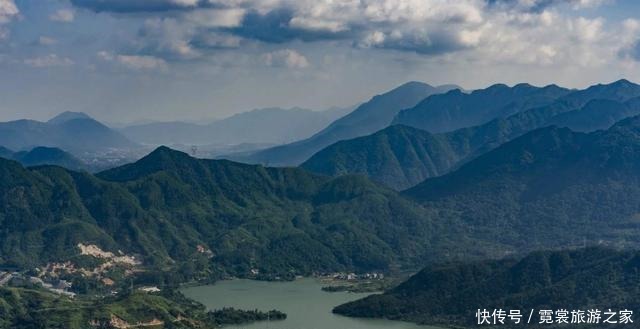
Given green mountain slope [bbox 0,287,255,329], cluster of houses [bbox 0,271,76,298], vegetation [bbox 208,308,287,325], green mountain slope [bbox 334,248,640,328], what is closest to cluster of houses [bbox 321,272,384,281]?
green mountain slope [bbox 334,248,640,328]

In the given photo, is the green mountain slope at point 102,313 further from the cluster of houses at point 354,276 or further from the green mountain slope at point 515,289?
the cluster of houses at point 354,276

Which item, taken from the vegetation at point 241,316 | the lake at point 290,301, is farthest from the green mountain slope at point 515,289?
the vegetation at point 241,316

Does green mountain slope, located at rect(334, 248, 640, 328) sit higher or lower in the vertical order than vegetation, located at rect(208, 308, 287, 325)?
higher

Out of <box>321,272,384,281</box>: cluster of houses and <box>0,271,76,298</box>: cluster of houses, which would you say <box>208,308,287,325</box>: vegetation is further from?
<box>321,272,384,281</box>: cluster of houses

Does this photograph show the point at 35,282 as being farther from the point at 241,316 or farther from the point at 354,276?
the point at 354,276

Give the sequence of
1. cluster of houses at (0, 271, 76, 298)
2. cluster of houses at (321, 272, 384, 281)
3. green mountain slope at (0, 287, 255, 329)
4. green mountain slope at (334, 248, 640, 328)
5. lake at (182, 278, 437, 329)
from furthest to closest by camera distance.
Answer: cluster of houses at (321, 272, 384, 281)
cluster of houses at (0, 271, 76, 298)
lake at (182, 278, 437, 329)
green mountain slope at (334, 248, 640, 328)
green mountain slope at (0, 287, 255, 329)

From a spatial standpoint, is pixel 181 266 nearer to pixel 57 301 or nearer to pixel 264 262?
Answer: pixel 264 262
